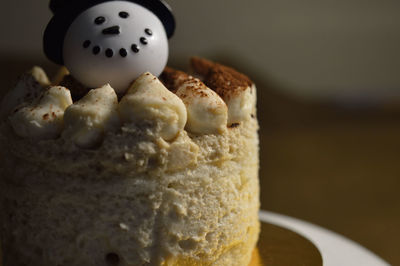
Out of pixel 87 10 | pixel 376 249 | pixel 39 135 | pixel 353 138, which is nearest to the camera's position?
pixel 39 135

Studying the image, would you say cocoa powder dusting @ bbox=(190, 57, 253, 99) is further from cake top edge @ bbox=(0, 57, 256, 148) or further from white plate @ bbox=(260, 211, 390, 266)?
white plate @ bbox=(260, 211, 390, 266)

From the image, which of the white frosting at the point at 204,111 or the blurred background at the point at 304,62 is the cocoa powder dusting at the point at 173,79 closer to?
the white frosting at the point at 204,111

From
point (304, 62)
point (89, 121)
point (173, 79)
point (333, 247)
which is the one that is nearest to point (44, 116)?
point (89, 121)

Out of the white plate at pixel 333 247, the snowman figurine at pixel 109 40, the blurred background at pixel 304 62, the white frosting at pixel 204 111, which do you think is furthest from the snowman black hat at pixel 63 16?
the blurred background at pixel 304 62

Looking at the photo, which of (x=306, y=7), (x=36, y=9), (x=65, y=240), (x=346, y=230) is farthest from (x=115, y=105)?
(x=306, y=7)

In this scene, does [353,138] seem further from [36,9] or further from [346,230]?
[36,9]

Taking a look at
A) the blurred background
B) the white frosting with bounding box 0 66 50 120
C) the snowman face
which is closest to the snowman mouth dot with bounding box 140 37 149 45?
the snowman face

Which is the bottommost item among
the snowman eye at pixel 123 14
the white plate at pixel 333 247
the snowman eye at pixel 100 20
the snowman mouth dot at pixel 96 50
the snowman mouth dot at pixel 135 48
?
the white plate at pixel 333 247
